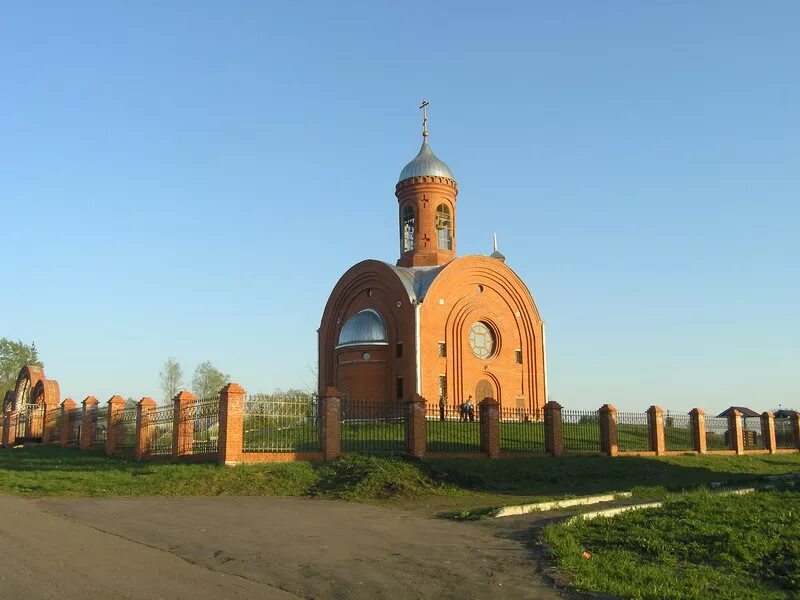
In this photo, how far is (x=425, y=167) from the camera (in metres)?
32.7

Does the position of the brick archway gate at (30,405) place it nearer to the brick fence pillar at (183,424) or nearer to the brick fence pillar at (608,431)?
the brick fence pillar at (183,424)

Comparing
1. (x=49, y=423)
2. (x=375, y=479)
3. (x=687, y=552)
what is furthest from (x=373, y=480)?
(x=49, y=423)

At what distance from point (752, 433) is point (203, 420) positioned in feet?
69.6

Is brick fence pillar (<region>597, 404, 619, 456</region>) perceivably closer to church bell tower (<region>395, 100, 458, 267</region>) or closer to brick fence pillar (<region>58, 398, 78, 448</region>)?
church bell tower (<region>395, 100, 458, 267</region>)

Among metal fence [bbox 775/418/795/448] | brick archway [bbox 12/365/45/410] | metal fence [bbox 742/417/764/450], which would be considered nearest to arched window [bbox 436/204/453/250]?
metal fence [bbox 742/417/764/450]

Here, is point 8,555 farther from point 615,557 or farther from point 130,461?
point 130,461

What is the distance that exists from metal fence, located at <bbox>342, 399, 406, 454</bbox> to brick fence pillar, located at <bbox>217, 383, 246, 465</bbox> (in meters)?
2.89

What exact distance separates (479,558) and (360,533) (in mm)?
2144

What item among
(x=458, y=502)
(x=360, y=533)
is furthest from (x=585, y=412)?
(x=360, y=533)

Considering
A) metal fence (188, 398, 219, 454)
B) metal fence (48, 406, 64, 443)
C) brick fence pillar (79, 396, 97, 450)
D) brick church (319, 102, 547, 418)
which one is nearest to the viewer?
metal fence (188, 398, 219, 454)

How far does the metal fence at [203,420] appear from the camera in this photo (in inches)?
670

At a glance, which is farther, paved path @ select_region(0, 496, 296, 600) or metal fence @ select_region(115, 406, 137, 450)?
metal fence @ select_region(115, 406, 137, 450)

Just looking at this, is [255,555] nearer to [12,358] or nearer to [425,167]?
[425,167]

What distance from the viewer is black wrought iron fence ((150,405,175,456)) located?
718 inches
